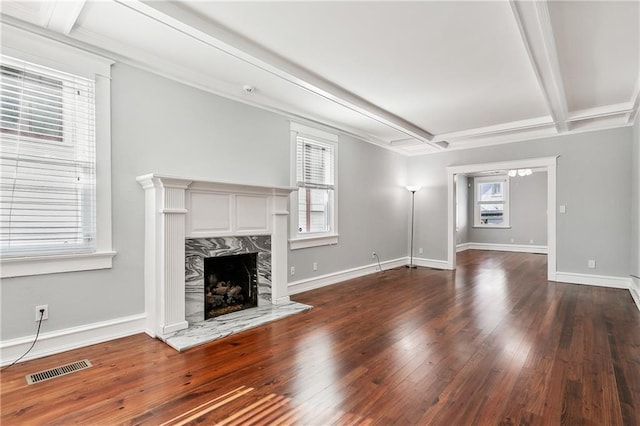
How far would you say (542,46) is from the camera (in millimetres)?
2676

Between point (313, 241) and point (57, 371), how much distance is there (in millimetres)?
3182

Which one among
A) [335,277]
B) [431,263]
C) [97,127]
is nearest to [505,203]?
[431,263]

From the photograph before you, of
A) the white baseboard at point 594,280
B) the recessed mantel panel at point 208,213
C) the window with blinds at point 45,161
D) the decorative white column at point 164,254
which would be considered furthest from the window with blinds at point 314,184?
the white baseboard at point 594,280

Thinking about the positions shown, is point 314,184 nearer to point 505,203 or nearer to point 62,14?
point 62,14

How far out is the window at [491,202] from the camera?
32.2 ft

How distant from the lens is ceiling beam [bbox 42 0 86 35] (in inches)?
87.7

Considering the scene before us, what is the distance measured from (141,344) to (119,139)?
185 cm

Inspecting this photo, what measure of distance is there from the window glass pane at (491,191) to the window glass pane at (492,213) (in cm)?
20

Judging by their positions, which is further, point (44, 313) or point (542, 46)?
point (542, 46)

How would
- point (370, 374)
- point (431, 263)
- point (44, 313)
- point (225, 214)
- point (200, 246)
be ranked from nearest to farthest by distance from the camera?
point (370, 374), point (44, 313), point (200, 246), point (225, 214), point (431, 263)

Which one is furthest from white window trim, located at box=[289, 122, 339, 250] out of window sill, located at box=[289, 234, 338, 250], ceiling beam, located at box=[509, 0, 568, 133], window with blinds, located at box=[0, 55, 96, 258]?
ceiling beam, located at box=[509, 0, 568, 133]

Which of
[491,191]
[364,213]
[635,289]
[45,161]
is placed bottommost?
[635,289]

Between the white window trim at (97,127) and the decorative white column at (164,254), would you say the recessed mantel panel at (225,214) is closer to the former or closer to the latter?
the decorative white column at (164,254)

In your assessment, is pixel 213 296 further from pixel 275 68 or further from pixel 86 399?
pixel 275 68
